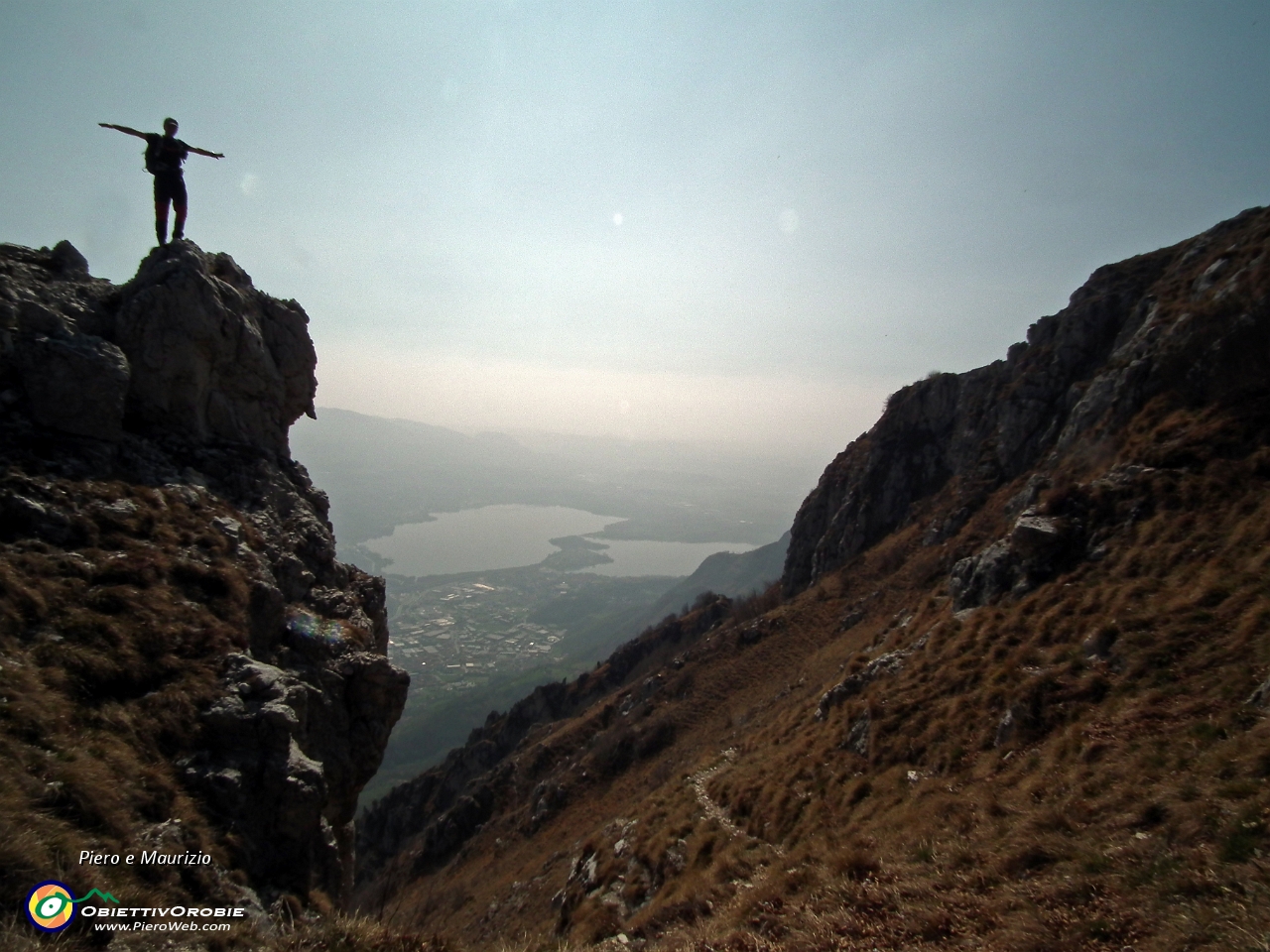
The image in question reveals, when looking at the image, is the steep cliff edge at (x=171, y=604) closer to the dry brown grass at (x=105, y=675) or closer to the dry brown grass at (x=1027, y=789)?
the dry brown grass at (x=105, y=675)

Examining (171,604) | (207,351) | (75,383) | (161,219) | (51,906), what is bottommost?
(51,906)

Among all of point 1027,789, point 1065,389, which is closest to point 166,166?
point 1027,789

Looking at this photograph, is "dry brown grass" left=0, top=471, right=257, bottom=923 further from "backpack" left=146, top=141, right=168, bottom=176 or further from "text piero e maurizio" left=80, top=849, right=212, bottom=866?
"backpack" left=146, top=141, right=168, bottom=176

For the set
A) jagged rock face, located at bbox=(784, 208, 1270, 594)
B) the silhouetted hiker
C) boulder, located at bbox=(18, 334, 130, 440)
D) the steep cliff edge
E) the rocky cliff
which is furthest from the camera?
jagged rock face, located at bbox=(784, 208, 1270, 594)

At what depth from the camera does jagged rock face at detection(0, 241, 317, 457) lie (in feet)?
43.8

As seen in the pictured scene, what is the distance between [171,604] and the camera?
11102 mm

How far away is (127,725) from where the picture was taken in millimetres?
8648

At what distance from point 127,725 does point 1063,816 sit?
15.2 metres

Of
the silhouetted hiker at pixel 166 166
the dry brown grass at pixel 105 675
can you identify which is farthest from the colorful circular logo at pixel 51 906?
the silhouetted hiker at pixel 166 166

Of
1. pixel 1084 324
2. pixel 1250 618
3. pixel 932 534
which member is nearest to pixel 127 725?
pixel 1250 618

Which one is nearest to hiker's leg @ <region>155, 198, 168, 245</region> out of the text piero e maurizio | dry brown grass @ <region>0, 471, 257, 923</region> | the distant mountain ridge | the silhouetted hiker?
the silhouetted hiker

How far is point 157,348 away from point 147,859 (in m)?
14.4

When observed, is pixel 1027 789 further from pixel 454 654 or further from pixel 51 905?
pixel 454 654

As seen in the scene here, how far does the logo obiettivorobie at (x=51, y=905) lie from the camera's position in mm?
5457
